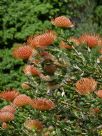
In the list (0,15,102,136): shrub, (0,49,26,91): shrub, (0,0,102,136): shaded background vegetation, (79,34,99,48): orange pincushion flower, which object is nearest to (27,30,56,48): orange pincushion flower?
(0,15,102,136): shrub

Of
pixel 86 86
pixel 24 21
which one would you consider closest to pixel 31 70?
pixel 86 86

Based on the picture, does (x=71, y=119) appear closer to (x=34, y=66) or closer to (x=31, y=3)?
(x=34, y=66)

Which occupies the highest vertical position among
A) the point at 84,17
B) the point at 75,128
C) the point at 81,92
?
the point at 81,92

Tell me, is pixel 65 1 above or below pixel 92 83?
below

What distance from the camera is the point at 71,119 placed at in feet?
12.2

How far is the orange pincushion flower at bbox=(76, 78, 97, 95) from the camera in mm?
3277

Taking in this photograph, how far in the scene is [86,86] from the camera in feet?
10.8

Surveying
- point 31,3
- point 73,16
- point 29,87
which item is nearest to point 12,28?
point 31,3

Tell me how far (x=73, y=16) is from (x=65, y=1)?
0.30 m

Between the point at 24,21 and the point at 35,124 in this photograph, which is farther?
the point at 24,21

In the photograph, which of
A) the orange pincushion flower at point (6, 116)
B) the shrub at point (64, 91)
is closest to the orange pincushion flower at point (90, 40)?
the shrub at point (64, 91)

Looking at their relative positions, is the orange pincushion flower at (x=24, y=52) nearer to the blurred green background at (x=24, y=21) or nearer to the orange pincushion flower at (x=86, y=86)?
the orange pincushion flower at (x=86, y=86)

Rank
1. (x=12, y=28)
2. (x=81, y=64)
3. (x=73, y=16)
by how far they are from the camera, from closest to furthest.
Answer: (x=81, y=64), (x=12, y=28), (x=73, y=16)

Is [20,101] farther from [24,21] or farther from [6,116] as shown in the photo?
[24,21]
